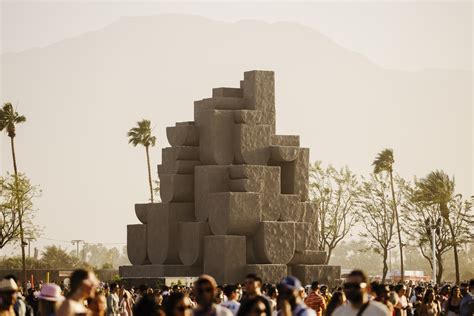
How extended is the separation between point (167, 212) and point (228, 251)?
4649 millimetres

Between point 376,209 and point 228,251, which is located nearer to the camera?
point 228,251

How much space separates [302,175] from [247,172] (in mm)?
4250

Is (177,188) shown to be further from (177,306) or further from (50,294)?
(177,306)

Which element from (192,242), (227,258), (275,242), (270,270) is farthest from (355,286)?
(192,242)

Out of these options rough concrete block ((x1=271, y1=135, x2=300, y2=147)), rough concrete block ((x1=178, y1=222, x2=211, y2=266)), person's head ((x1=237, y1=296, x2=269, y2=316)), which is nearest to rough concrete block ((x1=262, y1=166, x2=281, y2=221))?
rough concrete block ((x1=271, y1=135, x2=300, y2=147))

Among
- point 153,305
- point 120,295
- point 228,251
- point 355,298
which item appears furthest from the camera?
point 228,251

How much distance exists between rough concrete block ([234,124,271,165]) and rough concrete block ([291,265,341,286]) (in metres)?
5.16

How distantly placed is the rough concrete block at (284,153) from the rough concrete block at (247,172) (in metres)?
1.56

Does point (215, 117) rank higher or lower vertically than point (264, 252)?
higher

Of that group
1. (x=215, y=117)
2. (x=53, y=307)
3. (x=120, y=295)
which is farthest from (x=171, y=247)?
(x=53, y=307)

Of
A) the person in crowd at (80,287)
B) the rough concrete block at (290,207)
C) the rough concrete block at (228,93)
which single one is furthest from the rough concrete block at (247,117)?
the person in crowd at (80,287)

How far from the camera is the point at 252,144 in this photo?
60.8 meters

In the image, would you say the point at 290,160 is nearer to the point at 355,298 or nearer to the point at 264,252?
the point at 264,252

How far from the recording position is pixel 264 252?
59.5m
